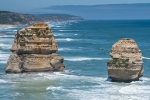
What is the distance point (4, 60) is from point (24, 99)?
22.3 m

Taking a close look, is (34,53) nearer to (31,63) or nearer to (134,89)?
(31,63)

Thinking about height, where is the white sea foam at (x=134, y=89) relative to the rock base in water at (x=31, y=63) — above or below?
below

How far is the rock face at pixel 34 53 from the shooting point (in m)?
45.2

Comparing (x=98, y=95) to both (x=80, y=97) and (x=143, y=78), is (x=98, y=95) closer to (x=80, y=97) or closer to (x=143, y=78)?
(x=80, y=97)

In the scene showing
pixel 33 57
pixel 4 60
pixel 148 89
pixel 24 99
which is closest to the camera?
pixel 24 99

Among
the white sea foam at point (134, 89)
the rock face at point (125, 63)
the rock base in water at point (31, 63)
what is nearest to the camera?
the white sea foam at point (134, 89)

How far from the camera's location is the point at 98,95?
35.4 metres

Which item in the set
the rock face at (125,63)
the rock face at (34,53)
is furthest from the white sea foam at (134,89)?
the rock face at (34,53)

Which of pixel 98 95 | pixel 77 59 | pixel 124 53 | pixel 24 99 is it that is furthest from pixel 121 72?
pixel 77 59

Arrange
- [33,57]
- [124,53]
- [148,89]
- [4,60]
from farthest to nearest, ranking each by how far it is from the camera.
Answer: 1. [4,60]
2. [33,57]
3. [124,53]
4. [148,89]

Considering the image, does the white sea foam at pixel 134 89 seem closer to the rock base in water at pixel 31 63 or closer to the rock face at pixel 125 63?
the rock face at pixel 125 63

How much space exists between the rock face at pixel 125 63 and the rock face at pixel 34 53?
760 cm

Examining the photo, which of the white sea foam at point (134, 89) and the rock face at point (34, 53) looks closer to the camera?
the white sea foam at point (134, 89)

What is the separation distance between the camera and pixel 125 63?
39125 millimetres
